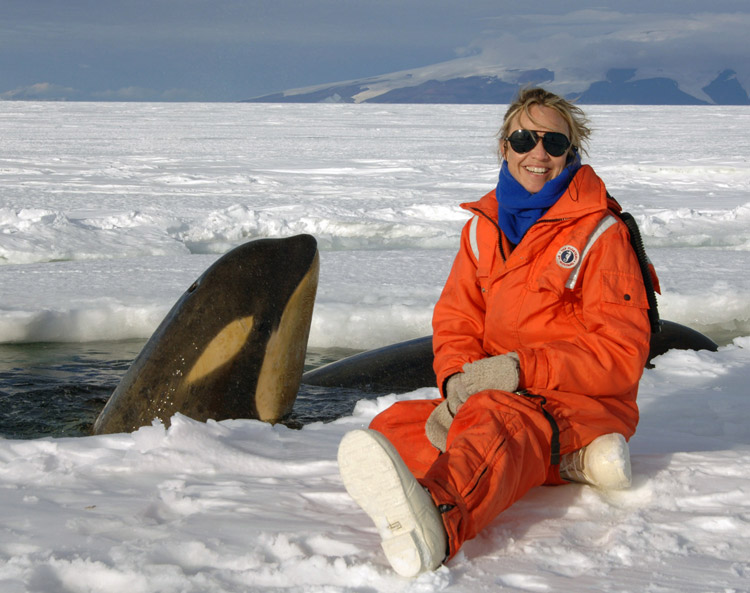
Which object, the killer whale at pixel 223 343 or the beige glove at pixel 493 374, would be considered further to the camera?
the killer whale at pixel 223 343

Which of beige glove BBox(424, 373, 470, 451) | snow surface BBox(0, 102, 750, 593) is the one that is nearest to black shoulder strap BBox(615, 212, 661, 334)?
snow surface BBox(0, 102, 750, 593)

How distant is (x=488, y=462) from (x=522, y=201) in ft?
2.90

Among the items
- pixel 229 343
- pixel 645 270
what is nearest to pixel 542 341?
pixel 645 270

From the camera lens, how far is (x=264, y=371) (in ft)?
13.1

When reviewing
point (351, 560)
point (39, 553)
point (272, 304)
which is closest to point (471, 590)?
point (351, 560)

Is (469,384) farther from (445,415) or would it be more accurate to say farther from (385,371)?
(385,371)

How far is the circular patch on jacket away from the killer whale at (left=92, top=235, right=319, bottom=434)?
5.41 feet

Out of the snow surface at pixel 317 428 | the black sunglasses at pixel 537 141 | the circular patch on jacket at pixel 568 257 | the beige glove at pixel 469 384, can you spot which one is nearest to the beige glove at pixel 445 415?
the beige glove at pixel 469 384

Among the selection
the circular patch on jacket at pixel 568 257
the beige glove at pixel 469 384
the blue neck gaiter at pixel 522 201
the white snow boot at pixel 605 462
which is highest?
the blue neck gaiter at pixel 522 201

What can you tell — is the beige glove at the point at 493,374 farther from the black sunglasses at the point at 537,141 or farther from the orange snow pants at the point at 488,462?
the black sunglasses at the point at 537,141

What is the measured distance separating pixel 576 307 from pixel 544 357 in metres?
0.27

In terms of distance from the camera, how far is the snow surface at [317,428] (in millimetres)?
2004

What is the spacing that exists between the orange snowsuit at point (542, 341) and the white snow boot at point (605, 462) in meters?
0.07

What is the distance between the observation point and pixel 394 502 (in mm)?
1995
